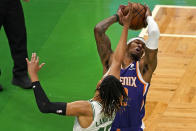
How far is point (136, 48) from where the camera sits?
5145 millimetres

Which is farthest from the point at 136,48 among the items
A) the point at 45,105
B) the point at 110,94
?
the point at 45,105

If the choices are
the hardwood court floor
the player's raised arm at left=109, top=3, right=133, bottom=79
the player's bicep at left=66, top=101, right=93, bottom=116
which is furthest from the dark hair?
the hardwood court floor

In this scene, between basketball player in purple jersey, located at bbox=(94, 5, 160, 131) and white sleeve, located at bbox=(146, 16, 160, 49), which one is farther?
basketball player in purple jersey, located at bbox=(94, 5, 160, 131)

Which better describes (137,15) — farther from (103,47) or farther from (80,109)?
(80,109)

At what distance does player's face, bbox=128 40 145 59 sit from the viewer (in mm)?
5152

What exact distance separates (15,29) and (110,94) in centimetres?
307

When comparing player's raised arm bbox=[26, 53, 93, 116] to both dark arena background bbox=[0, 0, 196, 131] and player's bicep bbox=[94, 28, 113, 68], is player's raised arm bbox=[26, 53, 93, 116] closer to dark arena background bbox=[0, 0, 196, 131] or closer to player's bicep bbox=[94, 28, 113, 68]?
player's bicep bbox=[94, 28, 113, 68]

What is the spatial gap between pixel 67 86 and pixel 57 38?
1.54 metres

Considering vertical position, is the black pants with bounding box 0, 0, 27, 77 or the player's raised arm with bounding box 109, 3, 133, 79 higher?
the player's raised arm with bounding box 109, 3, 133, 79

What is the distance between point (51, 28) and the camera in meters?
9.09

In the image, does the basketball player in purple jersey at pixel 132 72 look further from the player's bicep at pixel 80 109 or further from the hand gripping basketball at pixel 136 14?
the player's bicep at pixel 80 109

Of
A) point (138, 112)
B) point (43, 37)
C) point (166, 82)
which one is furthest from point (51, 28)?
point (138, 112)

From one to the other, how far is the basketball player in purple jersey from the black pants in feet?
7.31

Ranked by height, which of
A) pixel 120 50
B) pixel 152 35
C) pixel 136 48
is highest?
pixel 152 35
